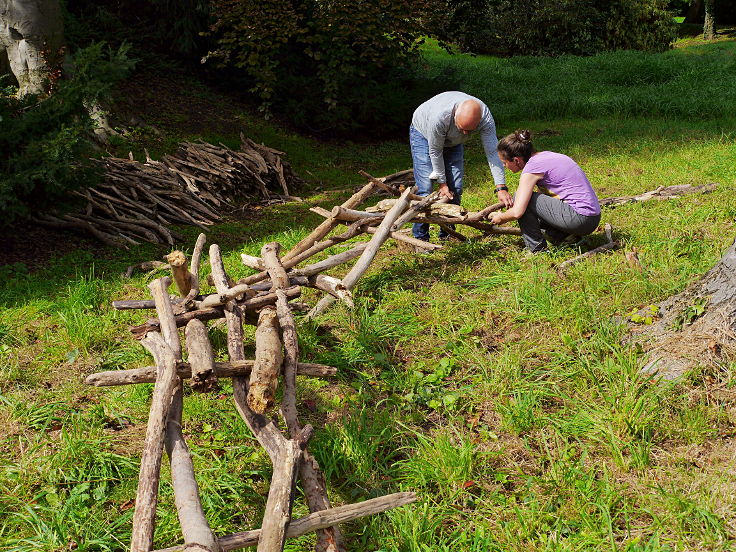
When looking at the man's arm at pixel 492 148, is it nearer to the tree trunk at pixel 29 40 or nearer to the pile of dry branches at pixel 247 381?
the pile of dry branches at pixel 247 381

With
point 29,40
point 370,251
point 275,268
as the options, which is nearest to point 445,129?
point 370,251

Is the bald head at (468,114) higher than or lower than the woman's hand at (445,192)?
higher

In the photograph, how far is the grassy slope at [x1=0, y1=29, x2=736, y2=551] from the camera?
3.02 meters

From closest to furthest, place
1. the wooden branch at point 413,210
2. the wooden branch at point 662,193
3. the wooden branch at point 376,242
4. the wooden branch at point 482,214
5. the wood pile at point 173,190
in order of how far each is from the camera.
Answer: the wooden branch at point 376,242, the wooden branch at point 413,210, the wooden branch at point 482,214, the wooden branch at point 662,193, the wood pile at point 173,190

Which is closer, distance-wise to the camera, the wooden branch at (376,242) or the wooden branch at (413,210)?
the wooden branch at (376,242)

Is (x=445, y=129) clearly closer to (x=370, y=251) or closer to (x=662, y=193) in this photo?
(x=370, y=251)

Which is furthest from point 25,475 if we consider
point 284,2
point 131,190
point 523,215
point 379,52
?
point 379,52

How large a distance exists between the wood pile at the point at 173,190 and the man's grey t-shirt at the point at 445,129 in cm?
335

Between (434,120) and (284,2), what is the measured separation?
7567mm

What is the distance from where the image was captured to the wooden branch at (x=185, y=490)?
238 cm

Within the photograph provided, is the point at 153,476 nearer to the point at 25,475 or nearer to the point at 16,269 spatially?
the point at 25,475

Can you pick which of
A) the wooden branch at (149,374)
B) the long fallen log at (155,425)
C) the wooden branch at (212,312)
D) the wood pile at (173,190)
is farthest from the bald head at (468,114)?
the wood pile at (173,190)

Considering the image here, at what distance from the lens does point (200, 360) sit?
3.36m

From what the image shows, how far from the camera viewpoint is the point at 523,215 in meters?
5.78
